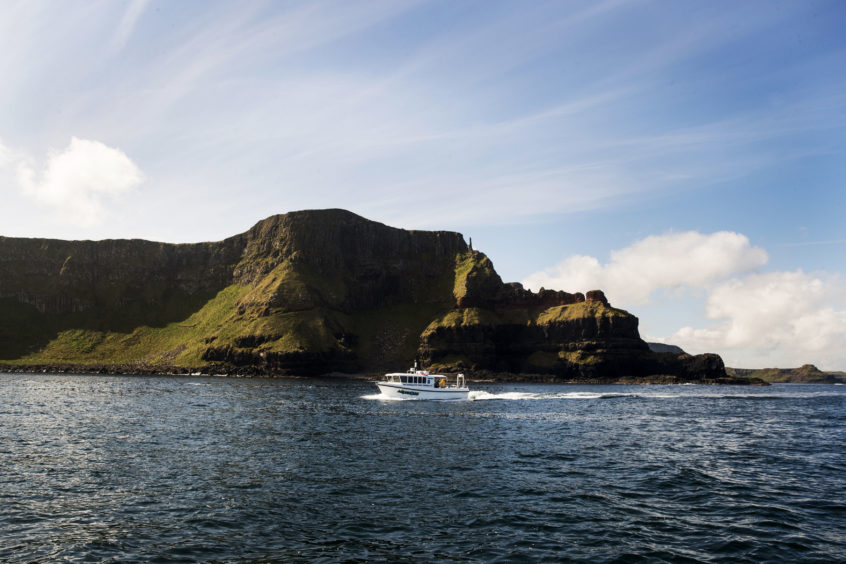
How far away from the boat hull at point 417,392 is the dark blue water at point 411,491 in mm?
33635

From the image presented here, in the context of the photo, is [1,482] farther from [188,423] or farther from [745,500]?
[745,500]

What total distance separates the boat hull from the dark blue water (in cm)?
3364

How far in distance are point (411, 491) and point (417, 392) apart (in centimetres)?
6232

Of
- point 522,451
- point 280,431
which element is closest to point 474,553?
point 522,451

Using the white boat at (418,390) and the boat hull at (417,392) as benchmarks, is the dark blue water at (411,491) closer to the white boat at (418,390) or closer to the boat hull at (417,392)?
the boat hull at (417,392)

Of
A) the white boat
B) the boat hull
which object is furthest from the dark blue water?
the white boat

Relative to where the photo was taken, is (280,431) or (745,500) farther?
(280,431)

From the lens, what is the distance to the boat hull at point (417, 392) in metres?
90.6

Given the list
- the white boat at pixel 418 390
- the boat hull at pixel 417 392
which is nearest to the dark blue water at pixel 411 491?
the boat hull at pixel 417 392

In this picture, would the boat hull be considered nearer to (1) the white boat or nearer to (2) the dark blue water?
(1) the white boat

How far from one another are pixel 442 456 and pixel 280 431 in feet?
62.0

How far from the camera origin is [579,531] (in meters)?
22.8

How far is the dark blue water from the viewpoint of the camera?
2067 cm

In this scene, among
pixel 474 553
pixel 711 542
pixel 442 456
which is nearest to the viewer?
pixel 474 553
